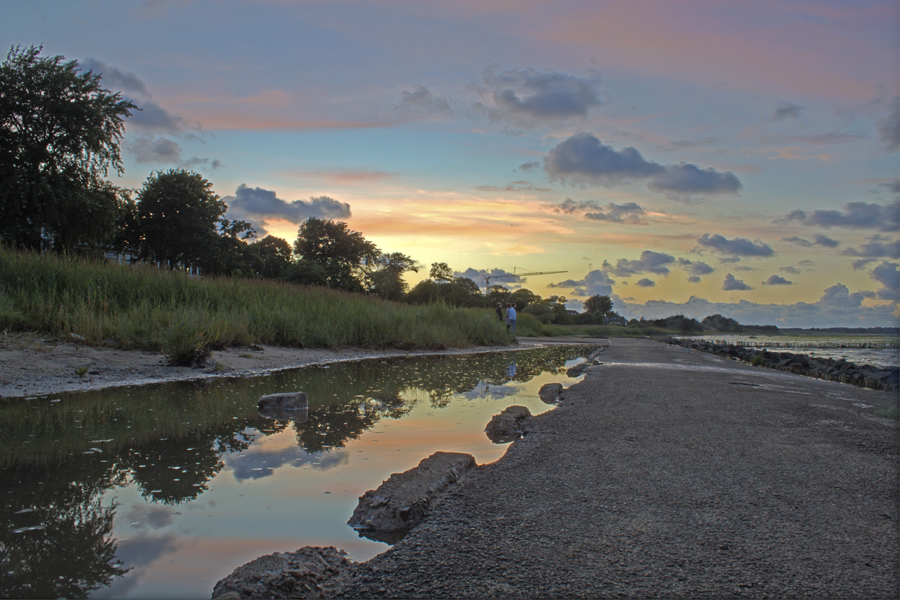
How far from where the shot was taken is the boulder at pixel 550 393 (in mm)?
6703

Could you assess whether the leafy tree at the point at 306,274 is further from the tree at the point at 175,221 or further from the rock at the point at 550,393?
the rock at the point at 550,393

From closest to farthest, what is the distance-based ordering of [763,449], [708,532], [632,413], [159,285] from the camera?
1. [708,532]
2. [763,449]
3. [632,413]
4. [159,285]

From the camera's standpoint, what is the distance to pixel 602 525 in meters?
2.37

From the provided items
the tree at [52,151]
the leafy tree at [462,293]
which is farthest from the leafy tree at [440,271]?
the tree at [52,151]

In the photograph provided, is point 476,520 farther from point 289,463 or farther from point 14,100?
point 14,100

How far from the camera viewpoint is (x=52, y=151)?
25.9 m

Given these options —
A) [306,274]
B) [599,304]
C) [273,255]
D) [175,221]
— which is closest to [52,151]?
[175,221]

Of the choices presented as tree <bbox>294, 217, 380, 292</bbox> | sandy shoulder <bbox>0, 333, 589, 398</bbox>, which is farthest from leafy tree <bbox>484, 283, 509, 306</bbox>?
sandy shoulder <bbox>0, 333, 589, 398</bbox>

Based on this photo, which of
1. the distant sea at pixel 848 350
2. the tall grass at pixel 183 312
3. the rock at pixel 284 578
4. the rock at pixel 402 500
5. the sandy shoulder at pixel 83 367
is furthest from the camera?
the distant sea at pixel 848 350

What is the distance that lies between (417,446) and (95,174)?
101 feet

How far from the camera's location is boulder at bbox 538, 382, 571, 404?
22.0 feet

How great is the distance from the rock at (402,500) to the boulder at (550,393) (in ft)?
12.2

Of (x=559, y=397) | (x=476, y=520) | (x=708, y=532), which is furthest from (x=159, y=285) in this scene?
(x=708, y=532)

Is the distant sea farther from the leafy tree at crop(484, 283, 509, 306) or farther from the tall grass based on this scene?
the leafy tree at crop(484, 283, 509, 306)
